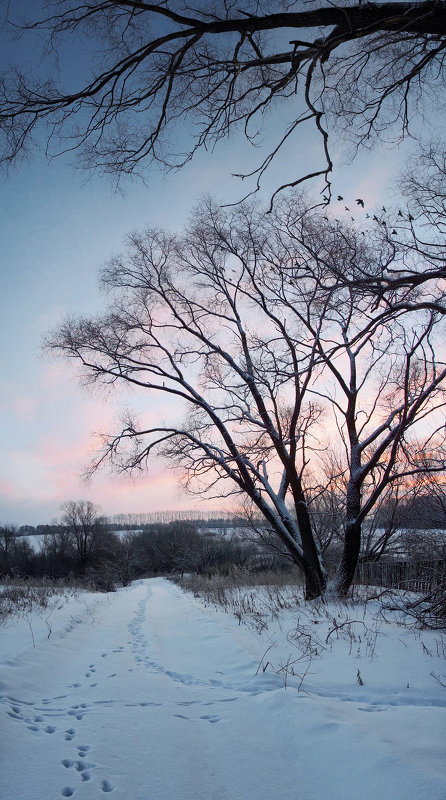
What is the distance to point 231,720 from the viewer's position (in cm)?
340

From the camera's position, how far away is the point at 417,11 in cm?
297

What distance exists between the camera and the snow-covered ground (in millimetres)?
2350

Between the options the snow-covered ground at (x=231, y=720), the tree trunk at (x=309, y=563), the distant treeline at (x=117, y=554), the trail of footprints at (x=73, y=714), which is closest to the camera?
the snow-covered ground at (x=231, y=720)

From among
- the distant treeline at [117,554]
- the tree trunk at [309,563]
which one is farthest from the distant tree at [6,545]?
the tree trunk at [309,563]

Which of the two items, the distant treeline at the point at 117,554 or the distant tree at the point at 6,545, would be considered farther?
the distant tree at the point at 6,545

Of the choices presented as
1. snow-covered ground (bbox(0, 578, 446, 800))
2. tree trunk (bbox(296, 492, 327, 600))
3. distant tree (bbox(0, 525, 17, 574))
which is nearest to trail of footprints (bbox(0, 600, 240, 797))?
snow-covered ground (bbox(0, 578, 446, 800))

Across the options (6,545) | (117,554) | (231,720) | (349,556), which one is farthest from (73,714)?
(6,545)

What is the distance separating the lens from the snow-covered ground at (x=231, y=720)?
92.5 inches

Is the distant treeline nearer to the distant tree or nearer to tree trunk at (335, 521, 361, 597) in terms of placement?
the distant tree

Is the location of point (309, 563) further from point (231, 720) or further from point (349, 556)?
point (231, 720)

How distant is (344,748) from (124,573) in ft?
172

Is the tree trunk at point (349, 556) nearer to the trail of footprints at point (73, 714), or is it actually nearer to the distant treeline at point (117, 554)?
the trail of footprints at point (73, 714)

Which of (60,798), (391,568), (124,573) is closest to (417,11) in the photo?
(60,798)

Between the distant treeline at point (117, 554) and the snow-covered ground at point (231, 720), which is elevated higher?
the snow-covered ground at point (231, 720)
